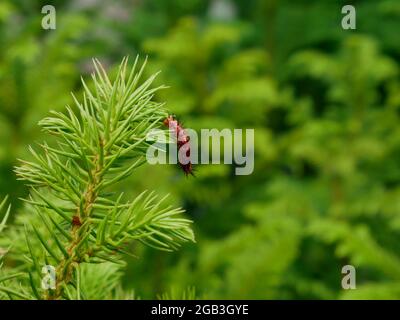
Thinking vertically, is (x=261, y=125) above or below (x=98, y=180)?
above

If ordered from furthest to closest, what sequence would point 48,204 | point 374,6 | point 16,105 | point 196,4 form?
point 374,6 → point 196,4 → point 16,105 → point 48,204

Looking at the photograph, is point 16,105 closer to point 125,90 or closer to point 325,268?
point 325,268

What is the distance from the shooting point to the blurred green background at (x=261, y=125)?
2531 millimetres

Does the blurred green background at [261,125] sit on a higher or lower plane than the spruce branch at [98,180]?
higher

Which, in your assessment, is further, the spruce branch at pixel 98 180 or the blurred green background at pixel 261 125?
the blurred green background at pixel 261 125

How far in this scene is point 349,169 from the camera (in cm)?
276

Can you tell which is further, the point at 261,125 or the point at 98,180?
the point at 261,125

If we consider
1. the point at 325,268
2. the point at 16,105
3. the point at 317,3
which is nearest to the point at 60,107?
the point at 16,105

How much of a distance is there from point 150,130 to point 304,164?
3207 millimetres

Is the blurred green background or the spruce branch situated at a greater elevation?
the blurred green background

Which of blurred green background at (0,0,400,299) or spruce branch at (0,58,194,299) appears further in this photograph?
blurred green background at (0,0,400,299)

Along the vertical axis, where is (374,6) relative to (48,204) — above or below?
above

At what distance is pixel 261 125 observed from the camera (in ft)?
11.6

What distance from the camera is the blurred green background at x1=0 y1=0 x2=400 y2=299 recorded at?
2.53 metres
